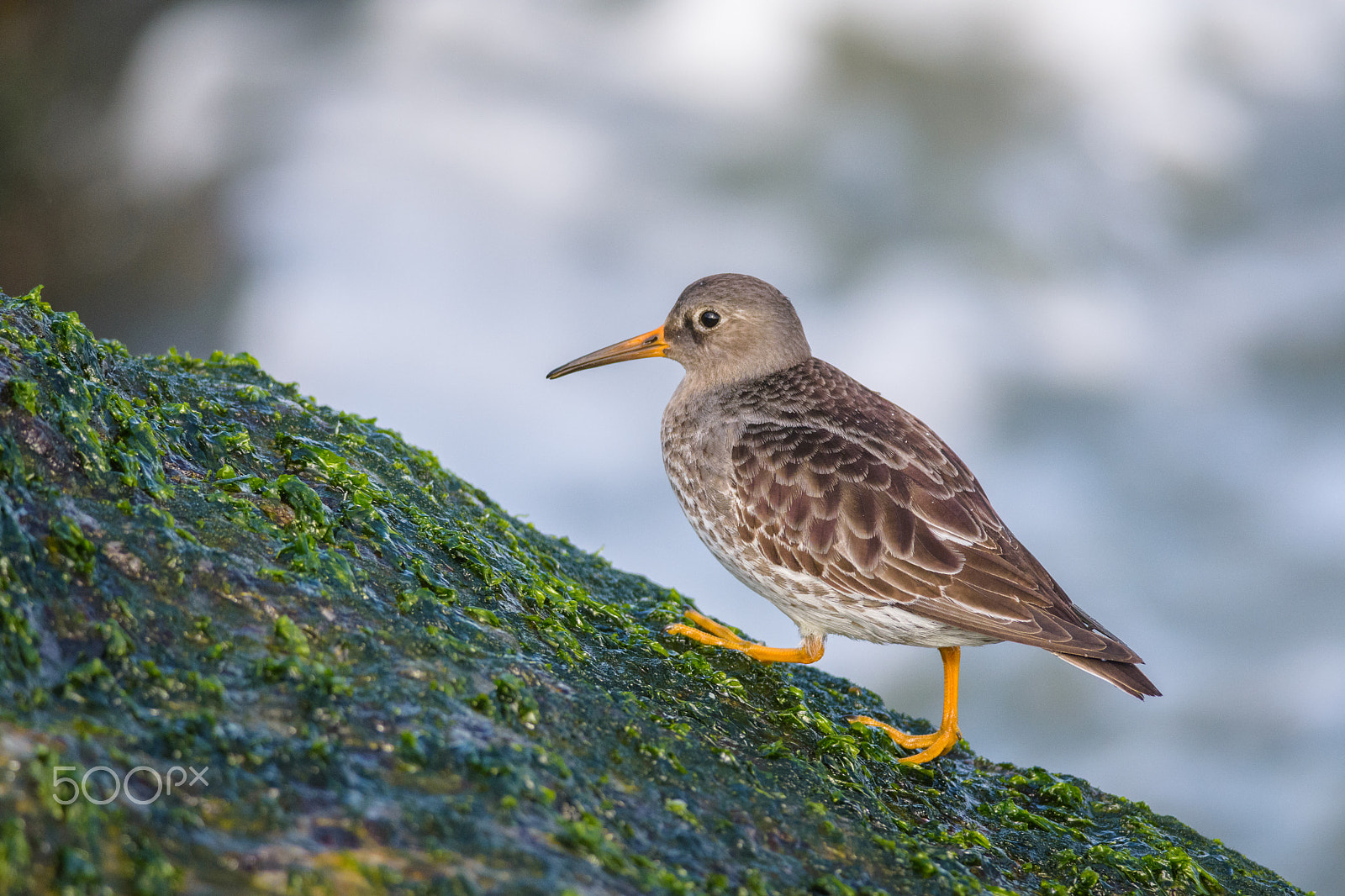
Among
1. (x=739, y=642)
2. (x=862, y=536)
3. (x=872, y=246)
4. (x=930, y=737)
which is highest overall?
(x=872, y=246)

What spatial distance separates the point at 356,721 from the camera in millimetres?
2777

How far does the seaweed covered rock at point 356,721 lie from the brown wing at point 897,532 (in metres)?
0.68

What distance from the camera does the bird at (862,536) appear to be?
15.6 feet

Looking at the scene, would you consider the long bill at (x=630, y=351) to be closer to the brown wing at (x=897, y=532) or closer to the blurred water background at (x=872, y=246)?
the brown wing at (x=897, y=532)

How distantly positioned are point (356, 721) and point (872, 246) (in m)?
14.9

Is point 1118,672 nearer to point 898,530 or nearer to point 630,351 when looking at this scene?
point 898,530

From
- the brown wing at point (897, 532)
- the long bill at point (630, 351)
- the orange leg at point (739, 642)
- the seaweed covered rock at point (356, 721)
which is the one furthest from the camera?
the long bill at point (630, 351)

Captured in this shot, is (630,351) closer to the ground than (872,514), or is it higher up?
higher up

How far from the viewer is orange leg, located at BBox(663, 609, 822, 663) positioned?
16.4 ft

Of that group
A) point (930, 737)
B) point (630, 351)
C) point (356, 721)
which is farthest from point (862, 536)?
point (356, 721)

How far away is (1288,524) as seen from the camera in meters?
14.2

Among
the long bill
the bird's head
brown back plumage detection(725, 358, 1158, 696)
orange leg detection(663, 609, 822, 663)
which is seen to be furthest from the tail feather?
the long bill

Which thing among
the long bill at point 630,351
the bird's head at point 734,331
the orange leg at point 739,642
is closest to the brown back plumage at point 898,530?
the orange leg at point 739,642

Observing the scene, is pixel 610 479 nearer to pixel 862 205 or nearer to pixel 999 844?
pixel 862 205
